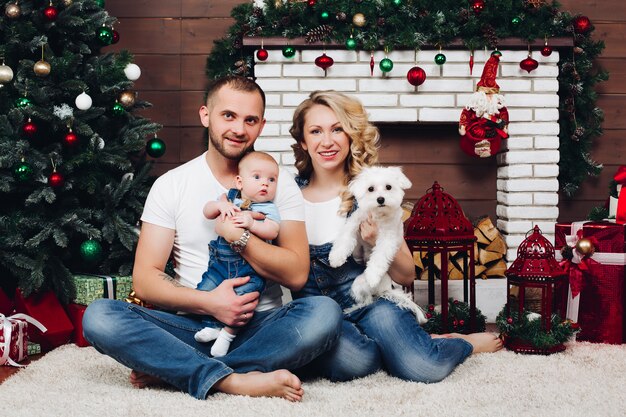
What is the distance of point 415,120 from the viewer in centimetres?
363

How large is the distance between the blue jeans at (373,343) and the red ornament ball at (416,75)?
4.67ft

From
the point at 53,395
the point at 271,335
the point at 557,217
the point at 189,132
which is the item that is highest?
the point at 189,132

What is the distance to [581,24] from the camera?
352 cm

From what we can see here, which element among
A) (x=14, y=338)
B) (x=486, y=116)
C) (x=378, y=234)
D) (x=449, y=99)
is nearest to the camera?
(x=378, y=234)

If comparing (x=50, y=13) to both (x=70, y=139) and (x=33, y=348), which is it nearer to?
(x=70, y=139)

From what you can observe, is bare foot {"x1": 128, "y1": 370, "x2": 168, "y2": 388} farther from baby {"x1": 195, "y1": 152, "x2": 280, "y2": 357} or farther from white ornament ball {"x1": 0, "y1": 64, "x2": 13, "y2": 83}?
white ornament ball {"x1": 0, "y1": 64, "x2": 13, "y2": 83}

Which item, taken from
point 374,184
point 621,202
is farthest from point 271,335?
point 621,202

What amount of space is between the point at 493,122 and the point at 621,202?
731 mm

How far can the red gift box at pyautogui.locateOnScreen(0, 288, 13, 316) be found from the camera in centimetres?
290

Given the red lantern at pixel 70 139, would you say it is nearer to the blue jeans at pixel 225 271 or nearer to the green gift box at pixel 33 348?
the green gift box at pixel 33 348

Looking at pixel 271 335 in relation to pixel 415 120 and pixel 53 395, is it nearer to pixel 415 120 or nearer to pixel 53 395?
pixel 53 395

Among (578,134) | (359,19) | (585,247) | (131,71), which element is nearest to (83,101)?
(131,71)

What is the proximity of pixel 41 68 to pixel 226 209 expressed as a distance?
49.2 inches

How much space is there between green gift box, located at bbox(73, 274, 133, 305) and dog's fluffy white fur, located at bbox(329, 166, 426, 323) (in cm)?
112
